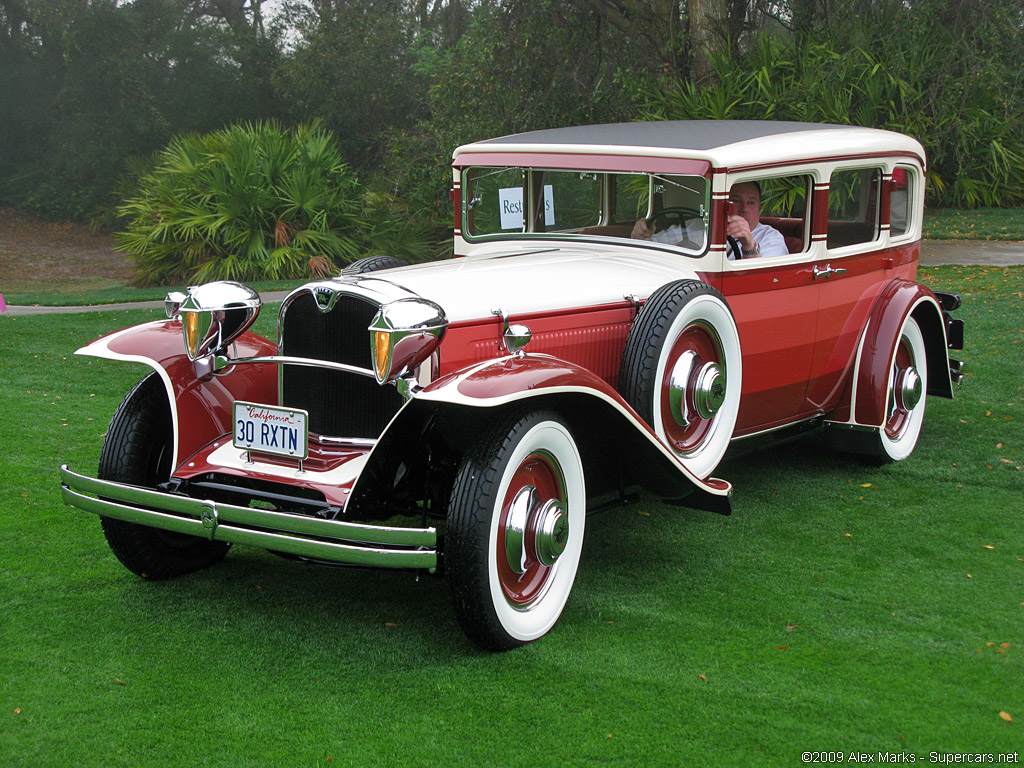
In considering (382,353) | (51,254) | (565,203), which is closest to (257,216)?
(51,254)

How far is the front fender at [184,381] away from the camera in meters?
3.77

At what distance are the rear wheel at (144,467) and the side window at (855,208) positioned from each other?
3417 millimetres

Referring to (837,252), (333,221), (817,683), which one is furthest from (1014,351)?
(333,221)

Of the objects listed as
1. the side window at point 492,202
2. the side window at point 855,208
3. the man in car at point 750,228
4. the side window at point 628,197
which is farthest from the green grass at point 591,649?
the side window at point 492,202

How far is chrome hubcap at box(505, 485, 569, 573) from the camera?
3.30 meters

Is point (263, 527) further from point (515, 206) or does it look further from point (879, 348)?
point (879, 348)

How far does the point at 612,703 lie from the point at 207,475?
1689 mm

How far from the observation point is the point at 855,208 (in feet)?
17.6

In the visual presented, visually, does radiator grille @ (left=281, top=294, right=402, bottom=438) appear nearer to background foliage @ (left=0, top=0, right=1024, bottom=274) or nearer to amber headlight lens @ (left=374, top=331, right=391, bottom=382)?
amber headlight lens @ (left=374, top=331, right=391, bottom=382)

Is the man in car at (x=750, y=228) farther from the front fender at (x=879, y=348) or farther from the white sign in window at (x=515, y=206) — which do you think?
the white sign in window at (x=515, y=206)

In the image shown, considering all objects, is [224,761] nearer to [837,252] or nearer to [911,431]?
[837,252]

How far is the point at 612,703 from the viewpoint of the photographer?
300 centimetres

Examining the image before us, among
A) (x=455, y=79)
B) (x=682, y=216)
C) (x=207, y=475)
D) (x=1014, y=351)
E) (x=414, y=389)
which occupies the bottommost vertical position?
(x=1014, y=351)

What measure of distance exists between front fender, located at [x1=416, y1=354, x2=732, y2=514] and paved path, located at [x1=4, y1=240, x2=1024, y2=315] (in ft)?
26.8
